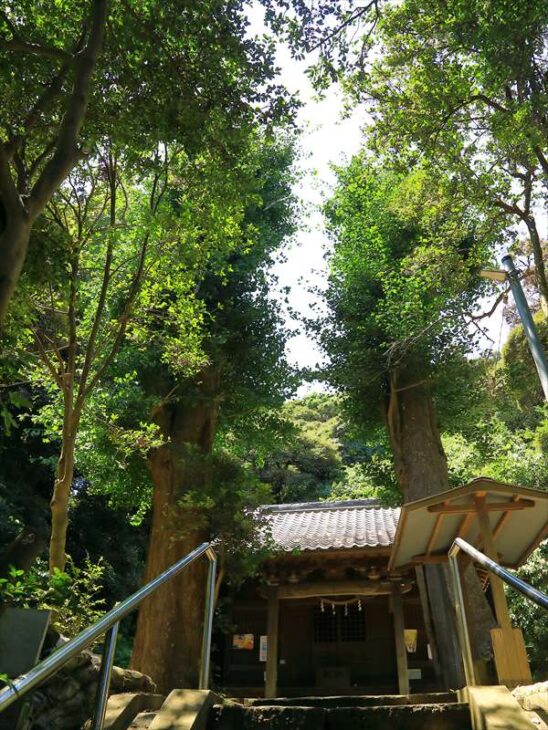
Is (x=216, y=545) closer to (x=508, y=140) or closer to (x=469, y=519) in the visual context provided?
(x=469, y=519)

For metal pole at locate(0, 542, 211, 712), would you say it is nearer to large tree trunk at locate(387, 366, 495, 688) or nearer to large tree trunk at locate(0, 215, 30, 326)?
large tree trunk at locate(0, 215, 30, 326)

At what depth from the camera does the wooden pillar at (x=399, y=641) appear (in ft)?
30.8

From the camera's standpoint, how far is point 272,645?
33.5 feet

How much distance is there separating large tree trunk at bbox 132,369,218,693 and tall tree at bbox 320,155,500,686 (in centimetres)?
365

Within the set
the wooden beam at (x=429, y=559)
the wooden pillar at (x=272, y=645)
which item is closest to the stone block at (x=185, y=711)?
the wooden beam at (x=429, y=559)

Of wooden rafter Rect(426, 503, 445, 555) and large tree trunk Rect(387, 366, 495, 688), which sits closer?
wooden rafter Rect(426, 503, 445, 555)

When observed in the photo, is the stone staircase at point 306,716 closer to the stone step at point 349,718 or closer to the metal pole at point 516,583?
the stone step at point 349,718

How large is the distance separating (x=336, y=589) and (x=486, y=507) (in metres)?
5.31

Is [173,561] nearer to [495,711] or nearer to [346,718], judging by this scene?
[346,718]

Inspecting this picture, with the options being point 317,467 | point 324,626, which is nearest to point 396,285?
point 324,626

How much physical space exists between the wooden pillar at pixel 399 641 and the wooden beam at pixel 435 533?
3435mm

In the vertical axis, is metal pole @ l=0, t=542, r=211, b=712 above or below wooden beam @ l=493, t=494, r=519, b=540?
below

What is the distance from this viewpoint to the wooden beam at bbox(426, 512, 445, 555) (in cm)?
651

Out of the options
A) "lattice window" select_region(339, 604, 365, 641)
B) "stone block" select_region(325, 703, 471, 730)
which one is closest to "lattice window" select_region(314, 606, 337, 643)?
"lattice window" select_region(339, 604, 365, 641)
